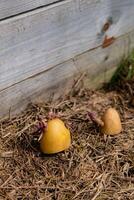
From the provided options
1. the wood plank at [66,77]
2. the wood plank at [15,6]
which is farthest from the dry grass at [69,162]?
the wood plank at [15,6]

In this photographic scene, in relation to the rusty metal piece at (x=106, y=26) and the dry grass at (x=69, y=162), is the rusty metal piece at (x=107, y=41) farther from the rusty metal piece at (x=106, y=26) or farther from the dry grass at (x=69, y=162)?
the dry grass at (x=69, y=162)

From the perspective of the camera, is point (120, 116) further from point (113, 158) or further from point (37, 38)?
point (37, 38)

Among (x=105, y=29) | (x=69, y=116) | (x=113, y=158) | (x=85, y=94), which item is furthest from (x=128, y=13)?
(x=113, y=158)

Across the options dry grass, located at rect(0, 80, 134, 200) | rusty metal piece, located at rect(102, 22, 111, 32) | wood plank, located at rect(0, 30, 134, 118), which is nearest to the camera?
dry grass, located at rect(0, 80, 134, 200)

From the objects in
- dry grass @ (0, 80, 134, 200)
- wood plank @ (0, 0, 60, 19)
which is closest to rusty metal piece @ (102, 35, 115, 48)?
dry grass @ (0, 80, 134, 200)

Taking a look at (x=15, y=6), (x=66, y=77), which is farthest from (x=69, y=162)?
(x=15, y=6)

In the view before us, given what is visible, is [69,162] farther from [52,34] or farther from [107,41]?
[107,41]

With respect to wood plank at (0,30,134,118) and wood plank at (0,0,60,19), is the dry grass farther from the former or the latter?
wood plank at (0,0,60,19)
